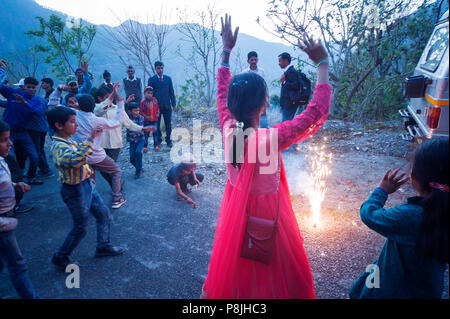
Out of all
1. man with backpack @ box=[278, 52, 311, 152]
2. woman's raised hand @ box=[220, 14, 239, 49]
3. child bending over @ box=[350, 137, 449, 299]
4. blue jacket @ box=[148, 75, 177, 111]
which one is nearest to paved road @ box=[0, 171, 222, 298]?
child bending over @ box=[350, 137, 449, 299]

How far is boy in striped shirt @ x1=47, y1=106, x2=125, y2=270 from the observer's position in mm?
2267

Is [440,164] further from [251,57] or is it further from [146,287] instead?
[251,57]

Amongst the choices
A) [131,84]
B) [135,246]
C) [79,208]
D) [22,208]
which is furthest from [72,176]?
[131,84]

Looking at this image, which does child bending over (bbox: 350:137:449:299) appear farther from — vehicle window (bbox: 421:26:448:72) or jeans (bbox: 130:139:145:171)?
jeans (bbox: 130:139:145:171)

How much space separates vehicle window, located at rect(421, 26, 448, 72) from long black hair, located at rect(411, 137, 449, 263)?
3274 mm

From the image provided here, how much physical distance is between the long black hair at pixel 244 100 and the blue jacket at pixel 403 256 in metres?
0.79

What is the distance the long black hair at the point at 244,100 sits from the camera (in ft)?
4.71

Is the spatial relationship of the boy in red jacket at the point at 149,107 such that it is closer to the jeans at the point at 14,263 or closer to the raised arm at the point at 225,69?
the jeans at the point at 14,263

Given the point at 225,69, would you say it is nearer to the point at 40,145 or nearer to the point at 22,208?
the point at 22,208

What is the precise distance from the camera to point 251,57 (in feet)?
19.5

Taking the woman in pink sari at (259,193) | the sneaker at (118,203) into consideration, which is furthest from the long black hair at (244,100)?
the sneaker at (118,203)

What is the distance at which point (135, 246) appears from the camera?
118 inches

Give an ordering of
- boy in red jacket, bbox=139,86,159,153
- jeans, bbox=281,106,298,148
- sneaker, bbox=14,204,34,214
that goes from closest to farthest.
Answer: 1. sneaker, bbox=14,204,34,214
2. jeans, bbox=281,106,298,148
3. boy in red jacket, bbox=139,86,159,153
